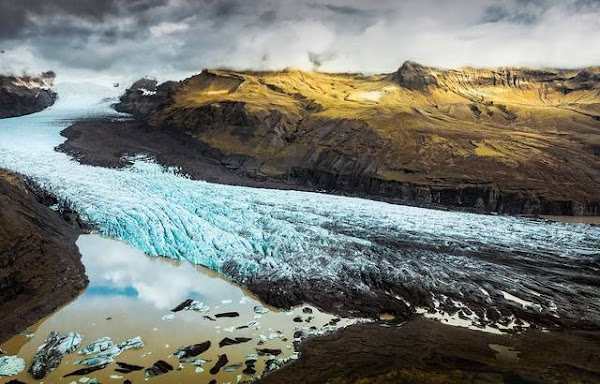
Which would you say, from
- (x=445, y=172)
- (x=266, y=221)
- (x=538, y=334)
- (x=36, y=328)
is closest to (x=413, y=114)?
(x=445, y=172)

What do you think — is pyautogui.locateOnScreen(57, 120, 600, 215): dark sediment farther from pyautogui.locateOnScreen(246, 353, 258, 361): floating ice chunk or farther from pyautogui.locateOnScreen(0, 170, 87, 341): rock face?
pyautogui.locateOnScreen(246, 353, 258, 361): floating ice chunk

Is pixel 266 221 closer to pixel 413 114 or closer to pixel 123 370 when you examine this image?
pixel 123 370

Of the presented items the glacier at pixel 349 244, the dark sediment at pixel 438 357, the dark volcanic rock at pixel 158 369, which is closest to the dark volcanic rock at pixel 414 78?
the glacier at pixel 349 244

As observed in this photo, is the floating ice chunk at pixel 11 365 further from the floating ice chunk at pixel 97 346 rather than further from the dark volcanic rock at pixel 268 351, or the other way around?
the dark volcanic rock at pixel 268 351

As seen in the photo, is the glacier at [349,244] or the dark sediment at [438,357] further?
the glacier at [349,244]

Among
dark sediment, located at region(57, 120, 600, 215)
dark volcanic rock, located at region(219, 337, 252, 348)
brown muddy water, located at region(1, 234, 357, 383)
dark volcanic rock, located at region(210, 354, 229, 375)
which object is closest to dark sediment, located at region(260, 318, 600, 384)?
brown muddy water, located at region(1, 234, 357, 383)

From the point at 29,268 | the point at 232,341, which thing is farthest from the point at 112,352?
the point at 29,268
